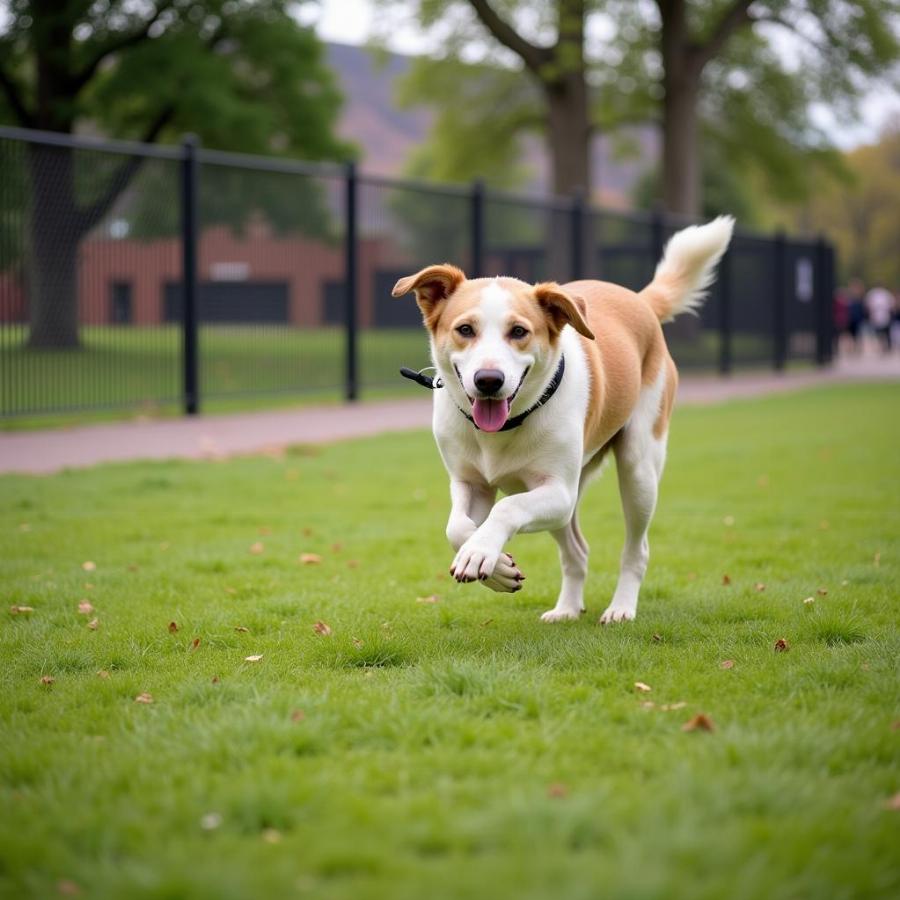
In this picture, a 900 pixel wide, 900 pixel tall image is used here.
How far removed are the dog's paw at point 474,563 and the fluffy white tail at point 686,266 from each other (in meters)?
2.30

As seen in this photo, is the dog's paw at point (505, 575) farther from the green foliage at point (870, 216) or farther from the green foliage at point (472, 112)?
the green foliage at point (870, 216)

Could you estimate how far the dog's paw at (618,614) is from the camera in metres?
5.28

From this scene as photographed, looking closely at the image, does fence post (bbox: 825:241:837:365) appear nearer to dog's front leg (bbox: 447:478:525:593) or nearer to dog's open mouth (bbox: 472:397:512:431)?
dog's front leg (bbox: 447:478:525:593)

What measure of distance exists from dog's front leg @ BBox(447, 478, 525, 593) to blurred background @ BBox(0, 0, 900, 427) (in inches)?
325

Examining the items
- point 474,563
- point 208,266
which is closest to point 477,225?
point 208,266

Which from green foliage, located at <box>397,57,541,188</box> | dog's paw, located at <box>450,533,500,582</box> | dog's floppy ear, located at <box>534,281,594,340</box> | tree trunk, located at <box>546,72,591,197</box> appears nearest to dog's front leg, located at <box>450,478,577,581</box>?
dog's paw, located at <box>450,533,500,582</box>

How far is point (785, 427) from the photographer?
1502 cm

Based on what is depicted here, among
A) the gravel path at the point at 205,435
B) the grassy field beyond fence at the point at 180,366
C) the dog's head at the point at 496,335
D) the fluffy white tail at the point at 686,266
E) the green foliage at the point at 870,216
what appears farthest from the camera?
the green foliage at the point at 870,216

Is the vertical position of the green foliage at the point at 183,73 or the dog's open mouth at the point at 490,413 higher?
the green foliage at the point at 183,73

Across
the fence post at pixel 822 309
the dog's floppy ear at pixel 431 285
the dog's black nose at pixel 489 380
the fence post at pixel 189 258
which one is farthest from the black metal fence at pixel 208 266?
the fence post at pixel 822 309

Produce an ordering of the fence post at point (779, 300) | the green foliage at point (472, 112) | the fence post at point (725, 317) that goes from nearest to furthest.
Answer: the fence post at point (725, 317)
the fence post at point (779, 300)
the green foliage at point (472, 112)

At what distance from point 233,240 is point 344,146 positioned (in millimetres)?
14307

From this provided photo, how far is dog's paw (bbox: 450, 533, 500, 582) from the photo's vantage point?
172 inches

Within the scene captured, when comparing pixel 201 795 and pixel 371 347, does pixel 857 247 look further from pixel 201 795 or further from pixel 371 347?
pixel 201 795
